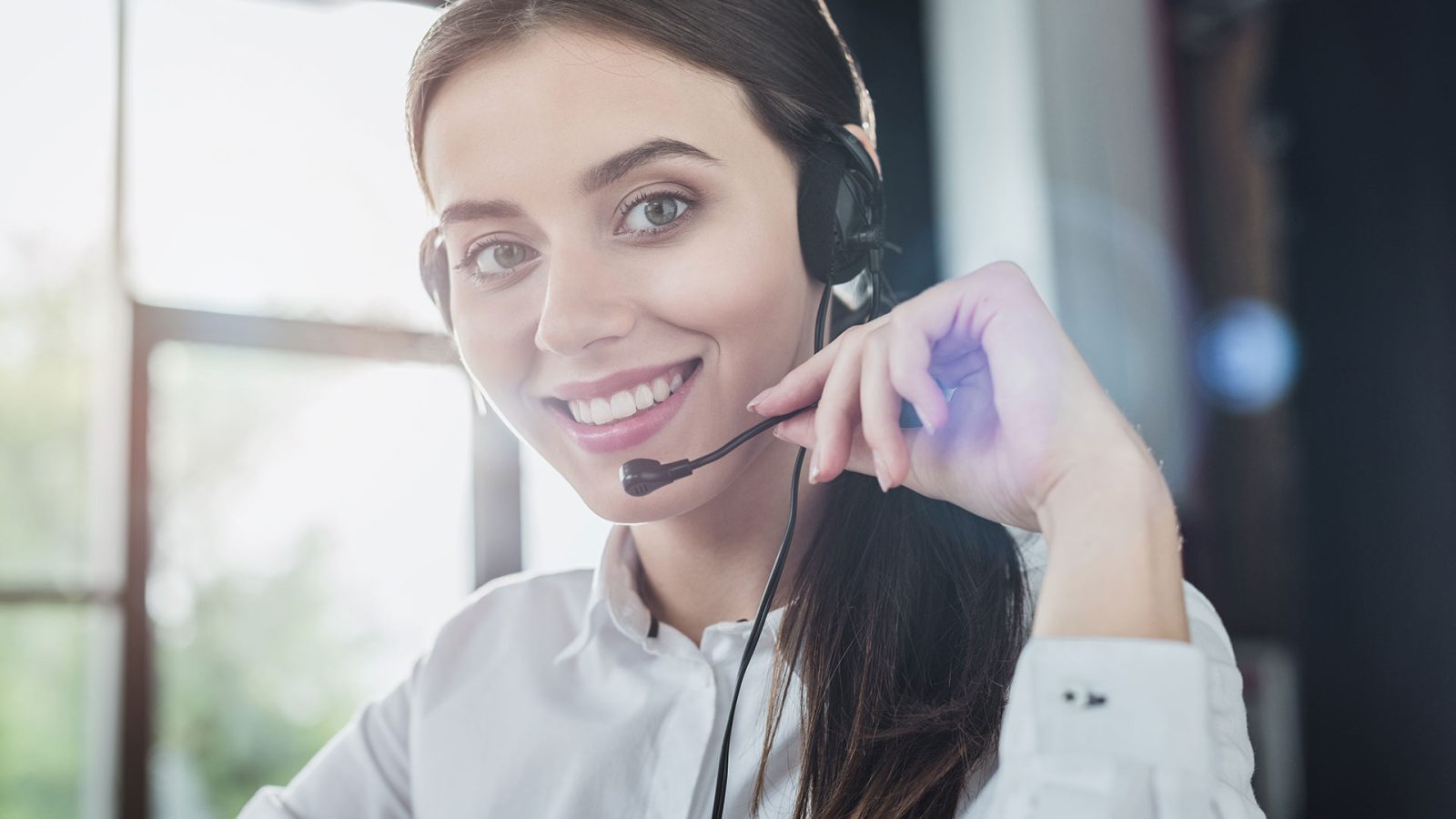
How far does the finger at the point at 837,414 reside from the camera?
27.7 inches

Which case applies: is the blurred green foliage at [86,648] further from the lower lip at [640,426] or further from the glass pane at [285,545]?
the lower lip at [640,426]

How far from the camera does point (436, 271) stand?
0.99 m

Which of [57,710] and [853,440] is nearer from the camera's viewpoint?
[853,440]

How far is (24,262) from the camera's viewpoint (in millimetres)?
2309

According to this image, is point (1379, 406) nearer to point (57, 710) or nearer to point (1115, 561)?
point (1115, 561)

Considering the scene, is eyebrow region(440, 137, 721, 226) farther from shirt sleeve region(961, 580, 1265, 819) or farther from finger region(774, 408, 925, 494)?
shirt sleeve region(961, 580, 1265, 819)

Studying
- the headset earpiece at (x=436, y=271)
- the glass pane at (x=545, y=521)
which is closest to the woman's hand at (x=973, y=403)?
the headset earpiece at (x=436, y=271)

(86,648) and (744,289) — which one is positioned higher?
(744,289)

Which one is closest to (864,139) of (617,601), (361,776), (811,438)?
(811,438)

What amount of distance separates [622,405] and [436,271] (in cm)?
27

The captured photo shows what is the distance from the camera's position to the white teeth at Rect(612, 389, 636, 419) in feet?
2.70

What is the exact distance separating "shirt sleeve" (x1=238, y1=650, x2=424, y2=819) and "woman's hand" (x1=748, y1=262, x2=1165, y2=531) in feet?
1.68

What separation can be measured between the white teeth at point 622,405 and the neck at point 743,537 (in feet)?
0.36

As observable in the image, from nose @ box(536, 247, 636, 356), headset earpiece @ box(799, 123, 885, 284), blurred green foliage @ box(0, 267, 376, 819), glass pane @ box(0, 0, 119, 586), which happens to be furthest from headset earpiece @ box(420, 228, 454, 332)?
glass pane @ box(0, 0, 119, 586)
